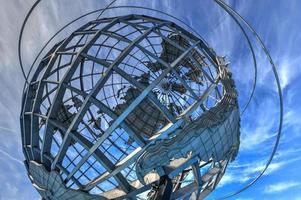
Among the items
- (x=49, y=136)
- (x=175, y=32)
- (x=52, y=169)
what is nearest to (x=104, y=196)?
(x=52, y=169)

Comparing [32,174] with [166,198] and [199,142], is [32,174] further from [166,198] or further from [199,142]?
[199,142]

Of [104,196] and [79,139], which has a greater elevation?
[79,139]

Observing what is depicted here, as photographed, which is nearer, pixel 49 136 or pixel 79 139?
pixel 79 139

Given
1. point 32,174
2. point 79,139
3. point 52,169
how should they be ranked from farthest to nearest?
point 32,174 < point 52,169 < point 79,139

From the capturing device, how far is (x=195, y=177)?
16953 millimetres

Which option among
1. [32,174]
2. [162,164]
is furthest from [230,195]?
[32,174]

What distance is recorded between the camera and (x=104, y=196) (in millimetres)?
16125

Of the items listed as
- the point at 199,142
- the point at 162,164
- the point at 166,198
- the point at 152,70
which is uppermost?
the point at 152,70

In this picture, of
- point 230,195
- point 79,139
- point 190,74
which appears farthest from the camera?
point 190,74

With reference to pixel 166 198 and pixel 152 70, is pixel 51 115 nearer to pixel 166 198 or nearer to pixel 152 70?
pixel 166 198

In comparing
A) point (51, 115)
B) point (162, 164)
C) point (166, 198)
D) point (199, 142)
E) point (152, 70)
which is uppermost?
point (152, 70)

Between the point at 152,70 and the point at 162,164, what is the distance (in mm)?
10629

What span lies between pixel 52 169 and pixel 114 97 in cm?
1017

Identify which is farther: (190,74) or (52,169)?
(190,74)
